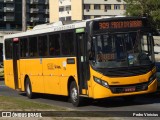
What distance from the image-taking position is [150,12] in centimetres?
7575

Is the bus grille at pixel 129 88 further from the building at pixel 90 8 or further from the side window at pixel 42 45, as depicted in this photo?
the building at pixel 90 8

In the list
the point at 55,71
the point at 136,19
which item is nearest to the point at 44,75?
the point at 55,71

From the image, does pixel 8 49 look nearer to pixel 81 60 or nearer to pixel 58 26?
pixel 58 26

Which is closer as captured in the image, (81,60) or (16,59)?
(81,60)

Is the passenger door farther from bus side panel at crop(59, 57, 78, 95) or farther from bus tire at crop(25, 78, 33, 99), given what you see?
bus side panel at crop(59, 57, 78, 95)

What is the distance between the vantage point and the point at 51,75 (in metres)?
20.6

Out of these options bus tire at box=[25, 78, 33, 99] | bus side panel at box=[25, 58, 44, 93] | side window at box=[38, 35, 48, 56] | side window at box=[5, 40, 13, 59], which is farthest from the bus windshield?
side window at box=[5, 40, 13, 59]

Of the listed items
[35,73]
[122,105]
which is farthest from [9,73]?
[122,105]

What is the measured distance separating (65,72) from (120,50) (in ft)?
9.26

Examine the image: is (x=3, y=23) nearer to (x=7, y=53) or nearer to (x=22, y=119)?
(x=7, y=53)

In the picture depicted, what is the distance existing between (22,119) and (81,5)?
11381 centimetres

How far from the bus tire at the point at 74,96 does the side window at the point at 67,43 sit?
1099mm

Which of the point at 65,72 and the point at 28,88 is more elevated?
the point at 65,72

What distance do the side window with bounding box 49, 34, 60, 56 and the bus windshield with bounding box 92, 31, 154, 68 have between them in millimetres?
2834
